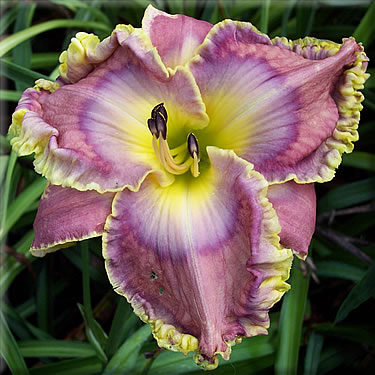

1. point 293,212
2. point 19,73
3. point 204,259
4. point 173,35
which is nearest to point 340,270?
point 293,212

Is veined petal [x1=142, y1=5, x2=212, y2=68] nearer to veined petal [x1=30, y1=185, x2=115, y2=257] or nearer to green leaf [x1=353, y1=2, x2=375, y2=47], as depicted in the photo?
veined petal [x1=30, y1=185, x2=115, y2=257]

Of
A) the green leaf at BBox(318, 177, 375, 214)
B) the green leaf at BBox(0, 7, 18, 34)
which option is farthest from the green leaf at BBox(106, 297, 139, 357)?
the green leaf at BBox(0, 7, 18, 34)

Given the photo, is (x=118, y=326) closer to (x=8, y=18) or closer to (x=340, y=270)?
(x=340, y=270)

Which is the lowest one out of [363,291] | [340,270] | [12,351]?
[12,351]

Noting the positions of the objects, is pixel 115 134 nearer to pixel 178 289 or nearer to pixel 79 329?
pixel 178 289

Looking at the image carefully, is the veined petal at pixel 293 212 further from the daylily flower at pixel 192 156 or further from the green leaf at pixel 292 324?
the green leaf at pixel 292 324

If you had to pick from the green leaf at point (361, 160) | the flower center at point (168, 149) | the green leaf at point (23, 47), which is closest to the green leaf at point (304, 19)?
the green leaf at point (361, 160)

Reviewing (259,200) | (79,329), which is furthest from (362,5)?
(79,329)
